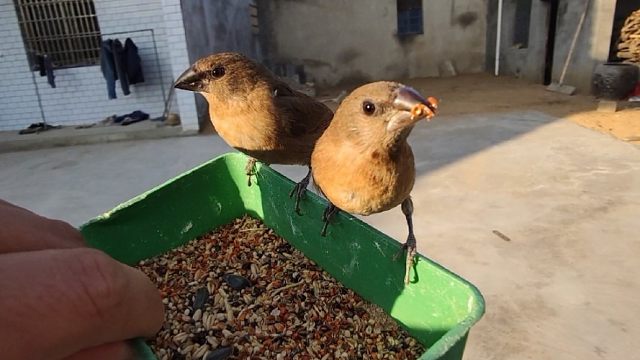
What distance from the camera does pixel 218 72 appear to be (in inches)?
76.3

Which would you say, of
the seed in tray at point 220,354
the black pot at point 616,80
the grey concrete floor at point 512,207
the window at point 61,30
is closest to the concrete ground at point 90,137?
the grey concrete floor at point 512,207

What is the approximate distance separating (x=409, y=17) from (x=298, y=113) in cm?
1039

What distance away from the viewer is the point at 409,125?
1161mm

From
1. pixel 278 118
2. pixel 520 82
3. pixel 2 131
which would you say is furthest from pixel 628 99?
pixel 2 131

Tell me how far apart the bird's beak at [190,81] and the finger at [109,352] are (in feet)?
4.25

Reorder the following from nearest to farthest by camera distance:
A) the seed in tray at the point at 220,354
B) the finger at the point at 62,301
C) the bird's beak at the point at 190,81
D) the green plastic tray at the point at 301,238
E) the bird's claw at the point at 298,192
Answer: the finger at the point at 62,301 < the green plastic tray at the point at 301,238 < the seed in tray at the point at 220,354 < the bird's claw at the point at 298,192 < the bird's beak at the point at 190,81

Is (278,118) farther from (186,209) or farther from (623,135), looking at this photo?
(623,135)

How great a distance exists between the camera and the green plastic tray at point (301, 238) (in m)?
1.13

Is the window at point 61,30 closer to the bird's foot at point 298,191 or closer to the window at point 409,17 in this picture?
the window at point 409,17

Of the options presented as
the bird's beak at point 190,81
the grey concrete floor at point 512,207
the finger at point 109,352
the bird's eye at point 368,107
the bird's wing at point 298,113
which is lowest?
the grey concrete floor at point 512,207

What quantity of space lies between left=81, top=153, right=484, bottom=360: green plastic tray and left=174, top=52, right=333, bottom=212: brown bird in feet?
0.30

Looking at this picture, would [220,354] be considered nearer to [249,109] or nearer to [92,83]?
[249,109]

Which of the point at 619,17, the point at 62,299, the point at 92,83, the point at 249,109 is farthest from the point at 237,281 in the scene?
the point at 619,17

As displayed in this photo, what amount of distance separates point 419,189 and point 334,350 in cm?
319
